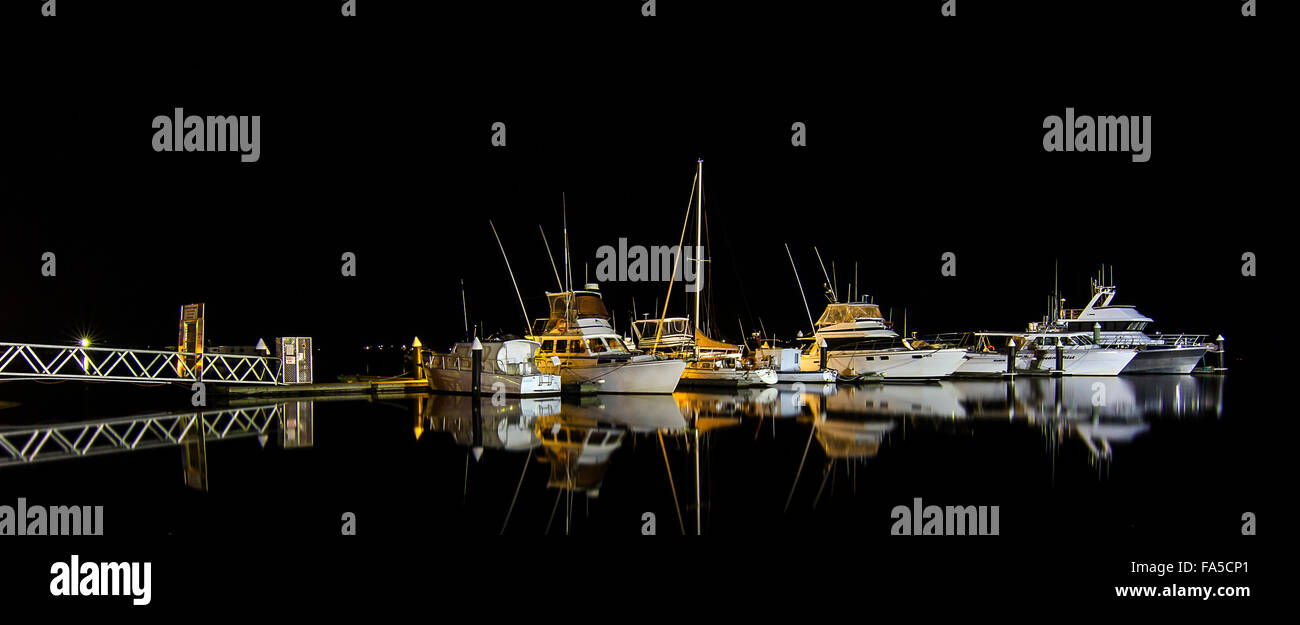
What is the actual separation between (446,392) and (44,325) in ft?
161

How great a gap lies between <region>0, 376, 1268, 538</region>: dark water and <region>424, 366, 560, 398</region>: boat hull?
423cm

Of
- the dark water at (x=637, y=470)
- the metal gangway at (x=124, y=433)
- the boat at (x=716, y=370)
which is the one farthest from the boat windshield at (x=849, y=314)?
the metal gangway at (x=124, y=433)

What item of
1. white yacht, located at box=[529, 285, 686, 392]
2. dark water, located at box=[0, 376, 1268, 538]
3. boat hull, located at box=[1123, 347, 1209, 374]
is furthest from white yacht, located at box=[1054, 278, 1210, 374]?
white yacht, located at box=[529, 285, 686, 392]

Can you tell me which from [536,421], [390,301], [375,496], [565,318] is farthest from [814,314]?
[375,496]

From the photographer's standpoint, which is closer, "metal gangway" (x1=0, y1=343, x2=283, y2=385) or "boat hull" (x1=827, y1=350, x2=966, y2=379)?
"metal gangway" (x1=0, y1=343, x2=283, y2=385)

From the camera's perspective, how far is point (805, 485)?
35.1 ft

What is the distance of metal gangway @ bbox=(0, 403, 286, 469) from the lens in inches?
519

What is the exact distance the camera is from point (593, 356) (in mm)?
27828

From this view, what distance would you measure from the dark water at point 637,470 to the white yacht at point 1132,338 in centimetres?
2546

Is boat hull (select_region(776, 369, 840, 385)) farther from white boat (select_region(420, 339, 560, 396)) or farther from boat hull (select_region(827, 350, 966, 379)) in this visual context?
white boat (select_region(420, 339, 560, 396))

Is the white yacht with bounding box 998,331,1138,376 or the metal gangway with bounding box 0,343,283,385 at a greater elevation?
the metal gangway with bounding box 0,343,283,385

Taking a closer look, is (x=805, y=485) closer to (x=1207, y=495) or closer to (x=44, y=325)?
(x=1207, y=495)

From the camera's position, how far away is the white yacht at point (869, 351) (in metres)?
36.2
